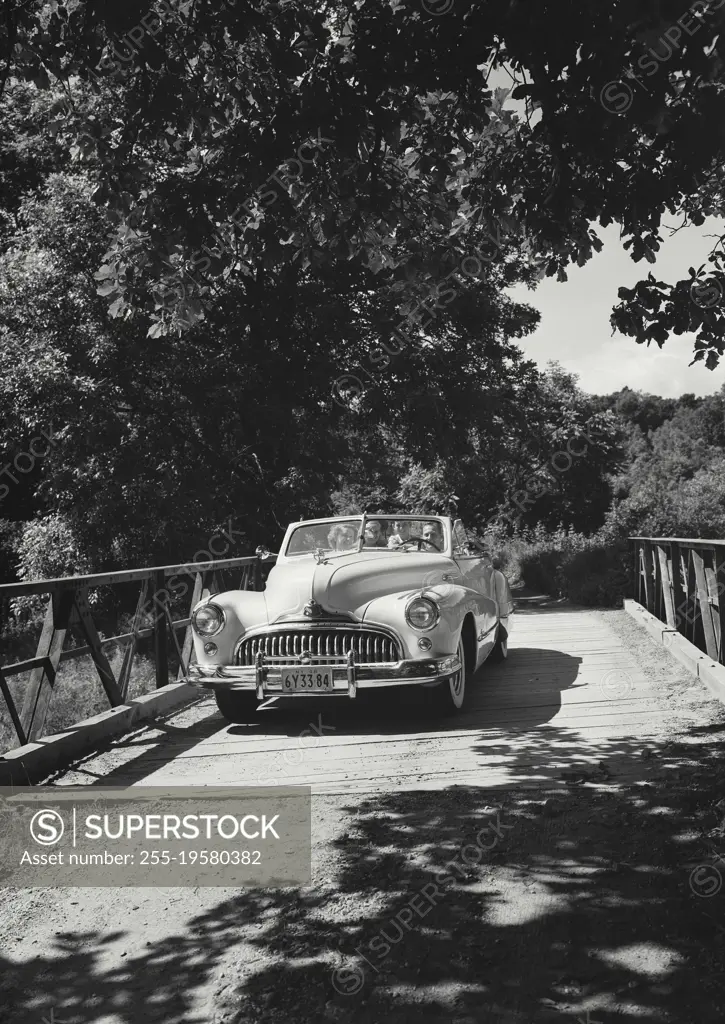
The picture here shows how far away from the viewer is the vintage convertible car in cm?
687

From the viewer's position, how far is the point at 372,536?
872 centimetres

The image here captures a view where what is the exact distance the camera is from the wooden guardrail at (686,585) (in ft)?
25.3

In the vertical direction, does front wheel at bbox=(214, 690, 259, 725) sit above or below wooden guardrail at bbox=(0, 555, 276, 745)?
below

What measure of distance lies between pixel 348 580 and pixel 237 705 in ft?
4.45

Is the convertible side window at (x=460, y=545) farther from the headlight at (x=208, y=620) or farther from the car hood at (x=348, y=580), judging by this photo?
the headlight at (x=208, y=620)

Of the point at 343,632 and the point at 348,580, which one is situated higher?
the point at 348,580

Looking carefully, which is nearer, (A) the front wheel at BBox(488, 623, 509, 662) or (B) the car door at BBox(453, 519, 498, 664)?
(B) the car door at BBox(453, 519, 498, 664)

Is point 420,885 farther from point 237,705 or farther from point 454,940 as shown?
point 237,705

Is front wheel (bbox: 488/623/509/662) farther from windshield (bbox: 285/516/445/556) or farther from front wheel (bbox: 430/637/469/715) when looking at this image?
front wheel (bbox: 430/637/469/715)

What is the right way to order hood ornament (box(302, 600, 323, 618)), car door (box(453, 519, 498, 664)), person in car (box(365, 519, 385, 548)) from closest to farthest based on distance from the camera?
1. hood ornament (box(302, 600, 323, 618))
2. car door (box(453, 519, 498, 664))
3. person in car (box(365, 519, 385, 548))

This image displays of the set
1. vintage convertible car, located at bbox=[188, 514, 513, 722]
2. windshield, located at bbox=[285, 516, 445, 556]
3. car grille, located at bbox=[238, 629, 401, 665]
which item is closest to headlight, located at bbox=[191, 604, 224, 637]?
vintage convertible car, located at bbox=[188, 514, 513, 722]

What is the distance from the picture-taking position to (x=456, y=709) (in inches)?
293

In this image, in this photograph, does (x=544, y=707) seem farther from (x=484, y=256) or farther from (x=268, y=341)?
(x=268, y=341)

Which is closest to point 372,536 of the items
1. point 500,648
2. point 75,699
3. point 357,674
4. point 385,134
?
point 357,674
